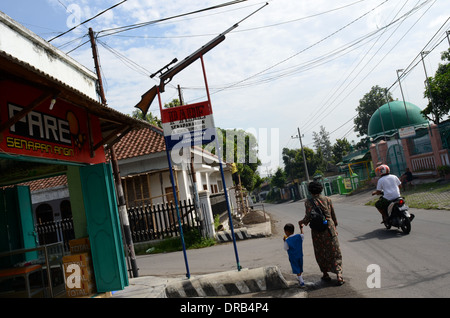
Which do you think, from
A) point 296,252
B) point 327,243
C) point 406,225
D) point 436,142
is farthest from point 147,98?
point 436,142

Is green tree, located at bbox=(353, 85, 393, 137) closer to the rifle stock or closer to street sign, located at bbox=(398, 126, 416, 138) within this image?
street sign, located at bbox=(398, 126, 416, 138)

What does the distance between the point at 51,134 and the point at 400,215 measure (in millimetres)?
7438

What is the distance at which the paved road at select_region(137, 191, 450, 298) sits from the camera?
16.2 ft

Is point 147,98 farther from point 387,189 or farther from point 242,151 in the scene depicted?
point 242,151

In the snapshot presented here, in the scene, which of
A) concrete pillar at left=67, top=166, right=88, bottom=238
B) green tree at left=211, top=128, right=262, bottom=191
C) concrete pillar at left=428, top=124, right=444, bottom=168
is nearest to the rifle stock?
concrete pillar at left=67, top=166, right=88, bottom=238

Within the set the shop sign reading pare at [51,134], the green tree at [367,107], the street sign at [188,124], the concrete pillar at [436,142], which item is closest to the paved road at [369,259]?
the street sign at [188,124]

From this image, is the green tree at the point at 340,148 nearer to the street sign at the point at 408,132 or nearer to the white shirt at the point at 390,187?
the street sign at the point at 408,132

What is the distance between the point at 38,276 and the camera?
623 centimetres

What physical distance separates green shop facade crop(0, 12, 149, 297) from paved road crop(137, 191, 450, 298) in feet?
8.50

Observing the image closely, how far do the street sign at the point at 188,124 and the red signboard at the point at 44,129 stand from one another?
151 cm

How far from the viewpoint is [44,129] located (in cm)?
542

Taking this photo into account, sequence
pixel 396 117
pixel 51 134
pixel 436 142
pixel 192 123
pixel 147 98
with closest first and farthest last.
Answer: pixel 51 134 → pixel 192 123 → pixel 147 98 → pixel 436 142 → pixel 396 117

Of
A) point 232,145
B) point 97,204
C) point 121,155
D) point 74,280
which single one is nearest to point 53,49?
point 121,155
